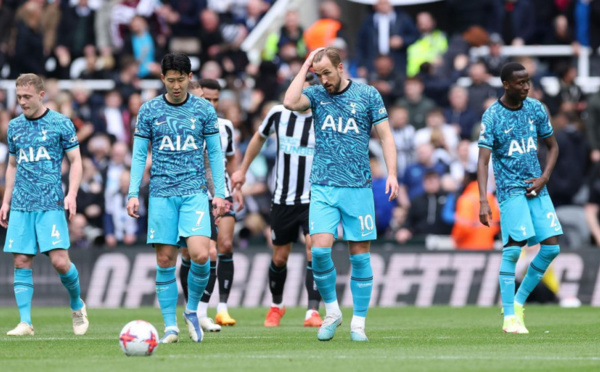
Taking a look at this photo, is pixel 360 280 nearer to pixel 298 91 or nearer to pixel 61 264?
pixel 298 91

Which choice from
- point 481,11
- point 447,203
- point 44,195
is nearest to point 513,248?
point 44,195

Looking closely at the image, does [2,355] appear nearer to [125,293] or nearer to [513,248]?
[513,248]

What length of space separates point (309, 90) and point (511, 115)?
7.62 ft

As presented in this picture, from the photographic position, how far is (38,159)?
1323 centimetres

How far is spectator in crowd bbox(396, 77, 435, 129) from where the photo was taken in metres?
22.7

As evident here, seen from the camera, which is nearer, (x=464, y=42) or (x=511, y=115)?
(x=511, y=115)

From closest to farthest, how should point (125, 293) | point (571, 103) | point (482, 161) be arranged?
point (482, 161)
point (125, 293)
point (571, 103)

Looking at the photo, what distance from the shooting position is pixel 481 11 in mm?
25156

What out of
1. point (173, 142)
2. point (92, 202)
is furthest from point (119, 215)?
point (173, 142)

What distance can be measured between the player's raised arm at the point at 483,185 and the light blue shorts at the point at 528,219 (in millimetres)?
225

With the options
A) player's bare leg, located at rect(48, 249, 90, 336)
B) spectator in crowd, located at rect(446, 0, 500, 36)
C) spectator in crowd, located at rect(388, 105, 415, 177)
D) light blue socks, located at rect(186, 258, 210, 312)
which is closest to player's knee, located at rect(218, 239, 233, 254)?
player's bare leg, located at rect(48, 249, 90, 336)

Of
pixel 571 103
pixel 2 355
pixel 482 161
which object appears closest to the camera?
pixel 2 355

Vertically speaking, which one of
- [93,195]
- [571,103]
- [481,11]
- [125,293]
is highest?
[481,11]

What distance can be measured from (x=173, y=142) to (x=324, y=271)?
5.91ft
